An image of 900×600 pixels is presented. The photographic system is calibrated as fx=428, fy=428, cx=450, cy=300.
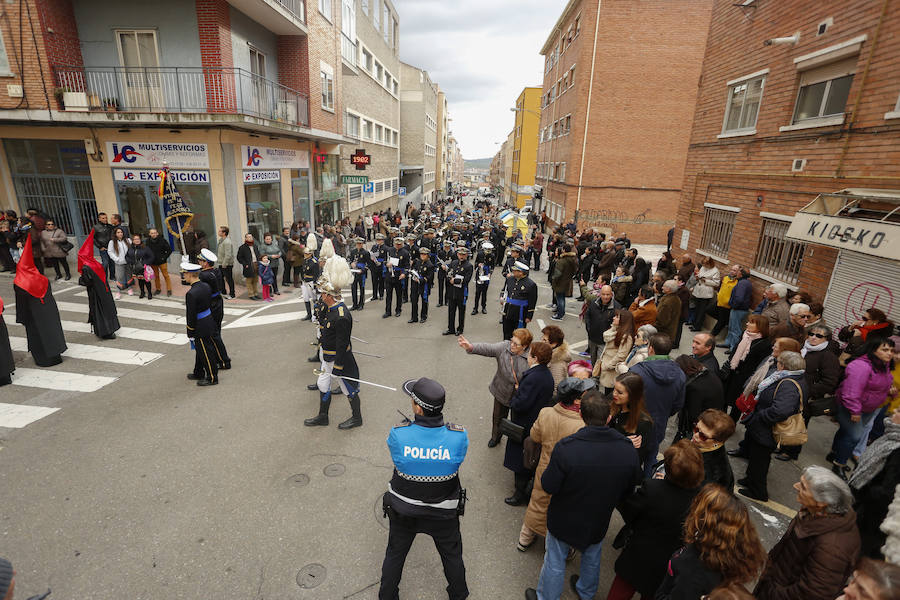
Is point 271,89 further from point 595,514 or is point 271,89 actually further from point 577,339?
point 595,514

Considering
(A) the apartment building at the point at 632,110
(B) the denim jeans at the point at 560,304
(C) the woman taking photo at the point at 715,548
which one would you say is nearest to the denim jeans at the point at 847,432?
(C) the woman taking photo at the point at 715,548

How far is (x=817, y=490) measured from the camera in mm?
2584

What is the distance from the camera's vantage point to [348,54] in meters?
21.9

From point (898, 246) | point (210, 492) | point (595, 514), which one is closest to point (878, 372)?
point (898, 246)

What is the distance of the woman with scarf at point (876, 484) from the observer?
3.39 metres

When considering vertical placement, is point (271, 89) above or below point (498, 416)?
above

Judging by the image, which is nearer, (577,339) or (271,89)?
(577,339)

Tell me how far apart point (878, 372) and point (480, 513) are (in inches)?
197

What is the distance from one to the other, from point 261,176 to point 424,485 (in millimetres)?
14593

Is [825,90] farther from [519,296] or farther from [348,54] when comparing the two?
[348,54]

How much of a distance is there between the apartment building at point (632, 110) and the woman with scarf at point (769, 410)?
22.9 meters

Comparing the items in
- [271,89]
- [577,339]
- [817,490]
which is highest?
[271,89]

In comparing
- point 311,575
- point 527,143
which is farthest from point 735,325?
point 527,143

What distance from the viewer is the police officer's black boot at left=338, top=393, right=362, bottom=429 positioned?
611 cm
